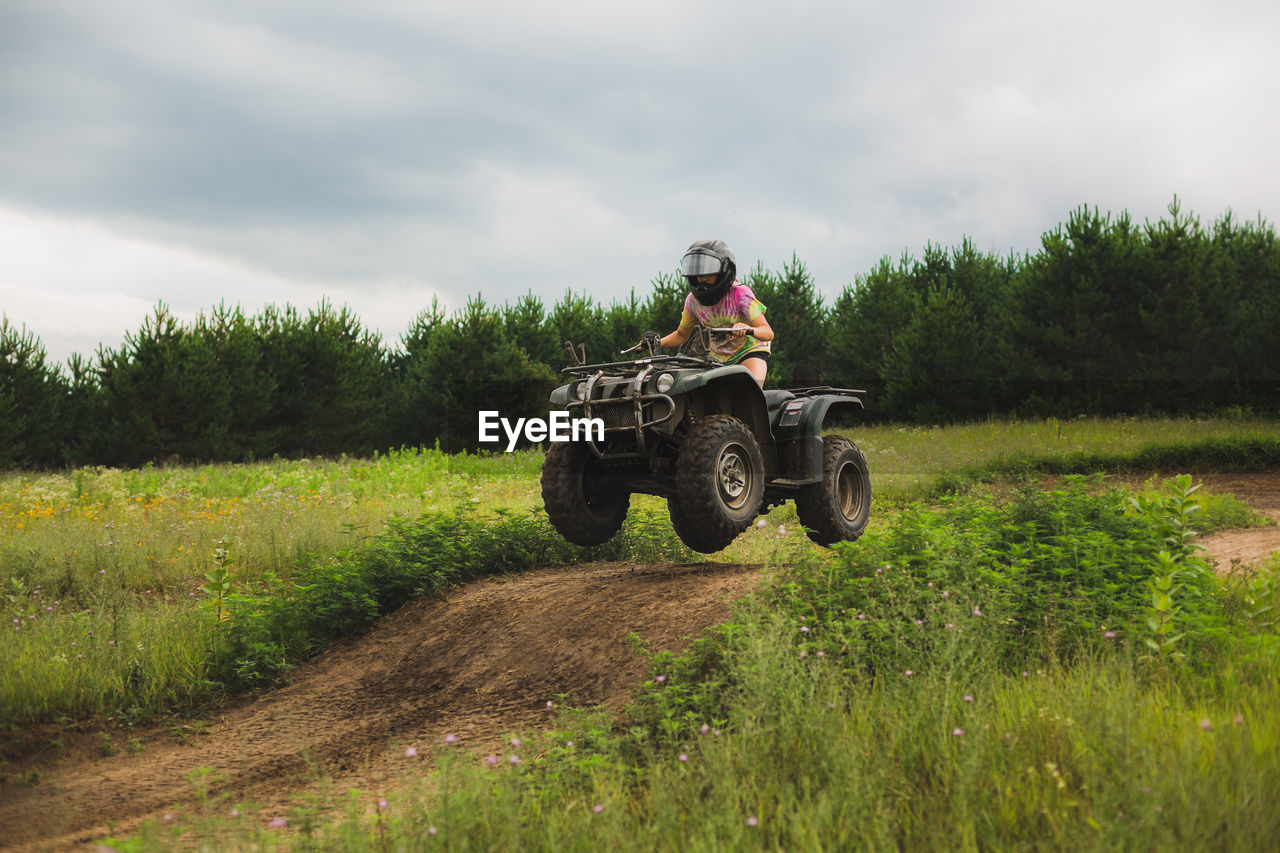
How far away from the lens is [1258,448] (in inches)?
727

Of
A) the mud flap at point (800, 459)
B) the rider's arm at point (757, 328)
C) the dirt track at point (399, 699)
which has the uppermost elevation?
the rider's arm at point (757, 328)

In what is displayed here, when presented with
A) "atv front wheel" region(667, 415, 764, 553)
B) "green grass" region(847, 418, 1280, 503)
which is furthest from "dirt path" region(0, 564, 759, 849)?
"green grass" region(847, 418, 1280, 503)

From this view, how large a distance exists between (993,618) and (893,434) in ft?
76.2

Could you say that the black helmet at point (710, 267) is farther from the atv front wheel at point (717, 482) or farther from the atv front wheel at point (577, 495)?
the atv front wheel at point (577, 495)

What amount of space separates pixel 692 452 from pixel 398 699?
263cm

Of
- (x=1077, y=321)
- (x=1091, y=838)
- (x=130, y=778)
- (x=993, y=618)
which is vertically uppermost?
(x=1077, y=321)

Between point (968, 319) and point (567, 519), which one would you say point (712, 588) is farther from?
point (968, 319)

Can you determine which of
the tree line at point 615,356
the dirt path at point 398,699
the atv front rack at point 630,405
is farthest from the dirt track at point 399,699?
the tree line at point 615,356

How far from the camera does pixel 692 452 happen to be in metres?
5.57

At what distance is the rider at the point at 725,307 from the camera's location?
6797 mm

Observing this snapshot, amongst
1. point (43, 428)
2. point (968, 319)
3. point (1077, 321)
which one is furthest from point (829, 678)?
→ point (968, 319)

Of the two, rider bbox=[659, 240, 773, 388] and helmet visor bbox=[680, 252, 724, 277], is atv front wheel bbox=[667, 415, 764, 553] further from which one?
helmet visor bbox=[680, 252, 724, 277]

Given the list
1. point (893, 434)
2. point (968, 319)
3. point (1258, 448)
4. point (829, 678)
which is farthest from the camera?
point (968, 319)

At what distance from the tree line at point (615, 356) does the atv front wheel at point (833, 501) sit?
17454 millimetres
